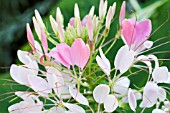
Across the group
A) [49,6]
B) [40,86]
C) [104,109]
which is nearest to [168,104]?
[104,109]

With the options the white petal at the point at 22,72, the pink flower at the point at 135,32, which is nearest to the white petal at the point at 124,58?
the pink flower at the point at 135,32

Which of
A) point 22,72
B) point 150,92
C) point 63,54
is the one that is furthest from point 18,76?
point 150,92

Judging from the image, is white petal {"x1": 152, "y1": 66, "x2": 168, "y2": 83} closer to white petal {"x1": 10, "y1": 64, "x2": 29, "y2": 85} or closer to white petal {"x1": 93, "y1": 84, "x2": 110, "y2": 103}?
white petal {"x1": 93, "y1": 84, "x2": 110, "y2": 103}

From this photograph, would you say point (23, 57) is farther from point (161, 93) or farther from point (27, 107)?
point (161, 93)

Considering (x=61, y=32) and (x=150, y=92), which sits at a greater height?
(x=61, y=32)

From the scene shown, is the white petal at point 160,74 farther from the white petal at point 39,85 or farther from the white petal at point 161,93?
the white petal at point 39,85

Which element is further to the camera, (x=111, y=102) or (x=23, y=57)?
(x=23, y=57)
